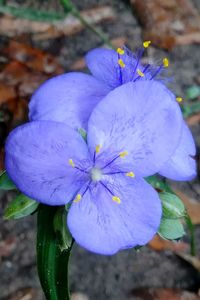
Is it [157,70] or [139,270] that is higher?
Result: [157,70]

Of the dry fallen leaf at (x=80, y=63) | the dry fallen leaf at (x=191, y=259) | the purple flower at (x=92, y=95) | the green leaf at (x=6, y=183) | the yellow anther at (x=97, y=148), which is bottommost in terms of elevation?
the dry fallen leaf at (x=191, y=259)

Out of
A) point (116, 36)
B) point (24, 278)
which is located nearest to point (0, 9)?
point (116, 36)

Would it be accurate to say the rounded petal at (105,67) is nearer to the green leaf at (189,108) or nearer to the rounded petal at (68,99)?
the rounded petal at (68,99)

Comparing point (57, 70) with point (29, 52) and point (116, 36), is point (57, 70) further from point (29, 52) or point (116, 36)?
point (116, 36)

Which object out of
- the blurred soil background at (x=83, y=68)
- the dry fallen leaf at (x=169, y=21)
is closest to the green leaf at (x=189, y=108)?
the blurred soil background at (x=83, y=68)

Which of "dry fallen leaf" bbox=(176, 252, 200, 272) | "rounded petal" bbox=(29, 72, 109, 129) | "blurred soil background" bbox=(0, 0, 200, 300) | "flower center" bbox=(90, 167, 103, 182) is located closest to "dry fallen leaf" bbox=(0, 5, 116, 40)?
"blurred soil background" bbox=(0, 0, 200, 300)
